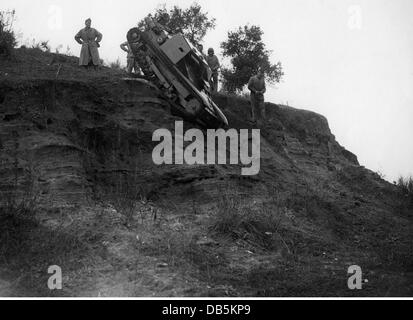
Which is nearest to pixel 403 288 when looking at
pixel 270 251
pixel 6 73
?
pixel 270 251

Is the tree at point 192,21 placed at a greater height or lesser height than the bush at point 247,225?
greater

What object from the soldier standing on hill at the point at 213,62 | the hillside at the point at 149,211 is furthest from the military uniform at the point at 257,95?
the soldier standing on hill at the point at 213,62

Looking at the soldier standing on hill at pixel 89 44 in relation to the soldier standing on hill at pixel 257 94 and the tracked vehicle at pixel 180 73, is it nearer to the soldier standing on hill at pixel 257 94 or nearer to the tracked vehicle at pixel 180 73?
the tracked vehicle at pixel 180 73

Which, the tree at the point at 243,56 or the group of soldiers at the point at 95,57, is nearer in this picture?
the group of soldiers at the point at 95,57

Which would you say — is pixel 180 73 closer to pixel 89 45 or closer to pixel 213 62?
pixel 89 45

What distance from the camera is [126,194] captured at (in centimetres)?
1119

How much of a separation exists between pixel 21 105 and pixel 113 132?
7.07 feet

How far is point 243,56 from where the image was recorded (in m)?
21.0

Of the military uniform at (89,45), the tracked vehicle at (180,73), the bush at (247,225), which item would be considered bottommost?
the bush at (247,225)

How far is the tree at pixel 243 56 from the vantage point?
2098 centimetres

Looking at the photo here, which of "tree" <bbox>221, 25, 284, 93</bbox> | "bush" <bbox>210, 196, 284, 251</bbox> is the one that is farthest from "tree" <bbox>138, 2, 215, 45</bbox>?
"bush" <bbox>210, 196, 284, 251</bbox>
